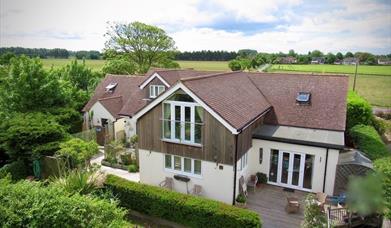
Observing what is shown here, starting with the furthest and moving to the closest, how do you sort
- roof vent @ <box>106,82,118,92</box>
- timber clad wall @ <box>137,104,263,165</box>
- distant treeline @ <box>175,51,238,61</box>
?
distant treeline @ <box>175,51,238,61</box> < roof vent @ <box>106,82,118,92</box> < timber clad wall @ <box>137,104,263,165</box>

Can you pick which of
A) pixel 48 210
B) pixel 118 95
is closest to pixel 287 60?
pixel 118 95

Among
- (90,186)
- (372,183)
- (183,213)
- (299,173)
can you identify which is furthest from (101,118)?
(372,183)

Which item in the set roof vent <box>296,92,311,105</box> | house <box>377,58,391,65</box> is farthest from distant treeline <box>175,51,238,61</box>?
roof vent <box>296,92,311,105</box>

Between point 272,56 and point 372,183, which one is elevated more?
point 272,56

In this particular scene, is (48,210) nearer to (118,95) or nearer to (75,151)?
(75,151)

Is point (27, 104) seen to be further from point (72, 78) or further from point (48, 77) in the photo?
point (72, 78)

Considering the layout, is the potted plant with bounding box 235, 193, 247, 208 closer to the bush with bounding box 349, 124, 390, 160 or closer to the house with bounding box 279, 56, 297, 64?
the bush with bounding box 349, 124, 390, 160

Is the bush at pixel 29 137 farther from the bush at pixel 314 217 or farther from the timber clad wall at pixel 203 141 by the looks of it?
the bush at pixel 314 217
